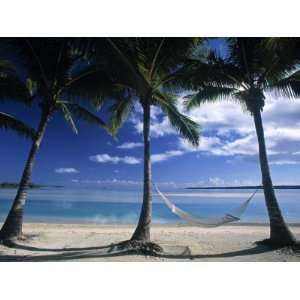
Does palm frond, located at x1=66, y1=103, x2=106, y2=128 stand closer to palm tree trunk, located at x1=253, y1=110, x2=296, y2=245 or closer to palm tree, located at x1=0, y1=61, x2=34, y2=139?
palm tree, located at x1=0, y1=61, x2=34, y2=139

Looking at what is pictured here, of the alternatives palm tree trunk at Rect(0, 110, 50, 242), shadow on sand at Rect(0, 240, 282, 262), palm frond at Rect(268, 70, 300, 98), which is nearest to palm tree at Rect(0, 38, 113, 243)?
palm tree trunk at Rect(0, 110, 50, 242)

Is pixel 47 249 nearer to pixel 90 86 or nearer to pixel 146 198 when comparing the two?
pixel 146 198

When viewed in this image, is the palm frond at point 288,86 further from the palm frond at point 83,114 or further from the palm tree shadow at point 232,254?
the palm frond at point 83,114

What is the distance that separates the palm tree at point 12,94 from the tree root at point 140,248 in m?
2.23

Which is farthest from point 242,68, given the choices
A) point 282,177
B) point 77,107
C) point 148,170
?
point 77,107

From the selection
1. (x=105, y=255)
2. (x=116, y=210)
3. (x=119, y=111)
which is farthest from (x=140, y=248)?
(x=116, y=210)

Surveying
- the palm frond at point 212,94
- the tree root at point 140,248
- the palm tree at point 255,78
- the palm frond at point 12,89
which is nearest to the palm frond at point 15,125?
the palm frond at point 12,89

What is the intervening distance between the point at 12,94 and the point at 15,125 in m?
0.48

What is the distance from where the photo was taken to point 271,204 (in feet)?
11.7
